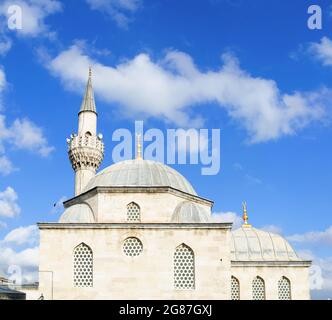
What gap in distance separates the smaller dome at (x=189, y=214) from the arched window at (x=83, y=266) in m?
3.20

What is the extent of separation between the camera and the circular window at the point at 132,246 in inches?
599

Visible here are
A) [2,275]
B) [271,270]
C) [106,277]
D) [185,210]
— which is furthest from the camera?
[2,275]

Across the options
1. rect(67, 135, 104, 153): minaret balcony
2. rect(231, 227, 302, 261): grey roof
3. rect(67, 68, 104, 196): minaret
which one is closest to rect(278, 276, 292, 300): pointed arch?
rect(231, 227, 302, 261): grey roof

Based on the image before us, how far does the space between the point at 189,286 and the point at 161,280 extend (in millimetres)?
915

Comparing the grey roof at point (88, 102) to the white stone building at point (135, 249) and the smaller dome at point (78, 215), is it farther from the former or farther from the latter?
the smaller dome at point (78, 215)

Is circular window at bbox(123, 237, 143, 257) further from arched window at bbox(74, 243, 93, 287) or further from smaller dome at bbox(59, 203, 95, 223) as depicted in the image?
smaller dome at bbox(59, 203, 95, 223)

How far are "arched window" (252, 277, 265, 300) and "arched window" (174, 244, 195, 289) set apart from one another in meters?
3.98

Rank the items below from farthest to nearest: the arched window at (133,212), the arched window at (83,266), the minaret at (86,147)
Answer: the minaret at (86,147) → the arched window at (133,212) → the arched window at (83,266)

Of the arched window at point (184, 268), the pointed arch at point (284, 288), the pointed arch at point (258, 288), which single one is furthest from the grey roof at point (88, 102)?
the pointed arch at point (284, 288)

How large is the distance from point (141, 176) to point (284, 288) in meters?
6.96

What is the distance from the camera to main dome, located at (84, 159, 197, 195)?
57.1 ft
